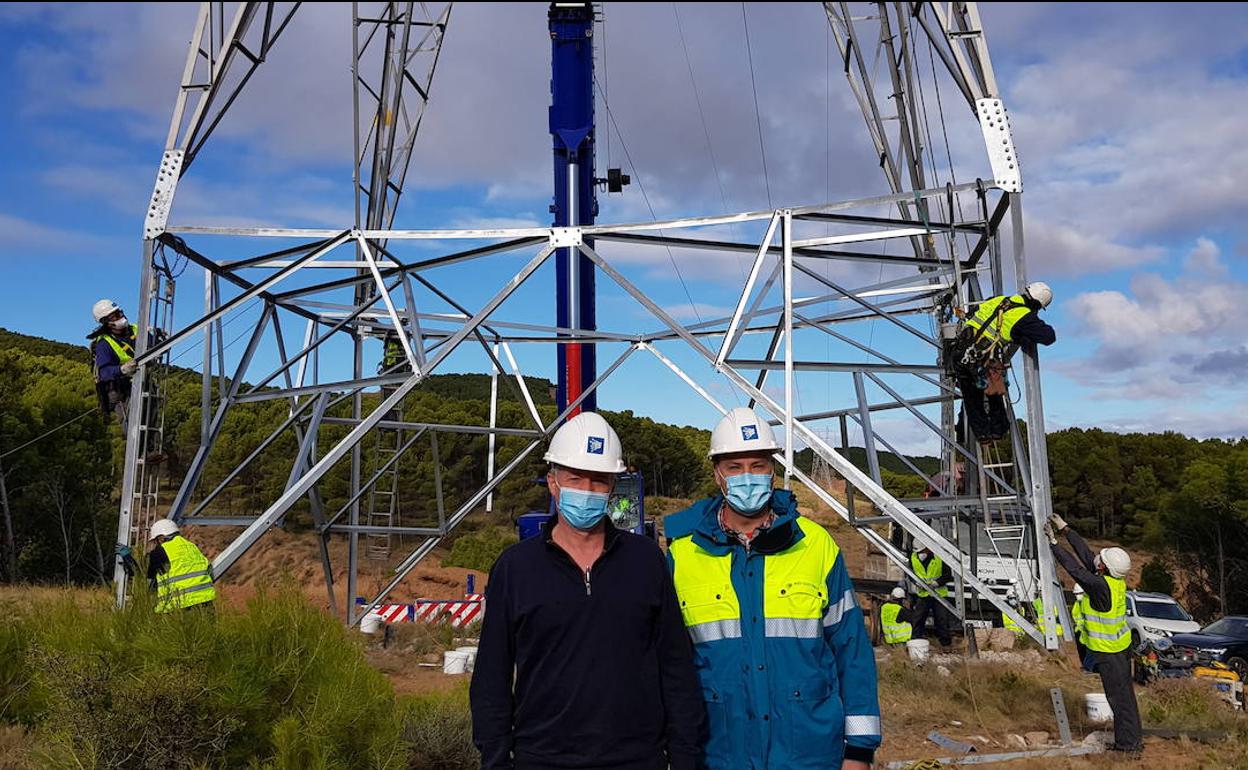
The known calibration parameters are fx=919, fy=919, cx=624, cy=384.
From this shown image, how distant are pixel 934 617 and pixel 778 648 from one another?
1421cm

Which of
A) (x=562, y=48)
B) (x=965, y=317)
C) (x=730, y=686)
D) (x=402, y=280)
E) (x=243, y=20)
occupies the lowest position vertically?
(x=730, y=686)

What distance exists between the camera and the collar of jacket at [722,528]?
3.22 meters

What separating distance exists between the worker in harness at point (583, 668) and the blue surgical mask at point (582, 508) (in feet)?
0.37

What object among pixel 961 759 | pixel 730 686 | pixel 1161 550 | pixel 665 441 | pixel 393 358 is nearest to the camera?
pixel 730 686

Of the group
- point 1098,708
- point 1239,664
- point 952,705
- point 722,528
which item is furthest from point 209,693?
point 1239,664

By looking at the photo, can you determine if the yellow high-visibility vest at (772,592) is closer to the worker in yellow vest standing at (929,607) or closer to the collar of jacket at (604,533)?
the collar of jacket at (604,533)

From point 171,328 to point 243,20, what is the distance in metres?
3.11

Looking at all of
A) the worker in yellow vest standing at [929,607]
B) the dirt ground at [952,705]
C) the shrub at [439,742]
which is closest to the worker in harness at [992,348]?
the dirt ground at [952,705]

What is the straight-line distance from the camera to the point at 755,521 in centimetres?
339

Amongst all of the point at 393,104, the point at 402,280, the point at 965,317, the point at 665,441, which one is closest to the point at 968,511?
the point at 965,317

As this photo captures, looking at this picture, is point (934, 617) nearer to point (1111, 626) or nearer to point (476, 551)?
point (1111, 626)

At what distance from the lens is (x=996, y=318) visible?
27.0 feet

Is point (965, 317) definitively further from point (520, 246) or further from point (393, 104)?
point (393, 104)

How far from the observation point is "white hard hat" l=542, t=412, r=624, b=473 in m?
3.33
